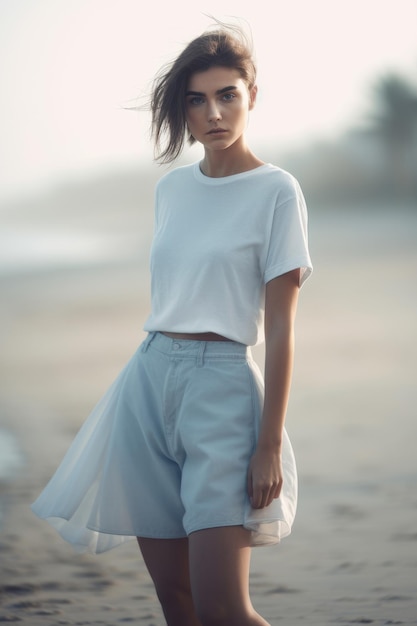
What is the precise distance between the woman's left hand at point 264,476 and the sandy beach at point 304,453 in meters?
1.12

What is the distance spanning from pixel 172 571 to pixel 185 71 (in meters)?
0.94

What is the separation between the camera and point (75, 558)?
11.8ft

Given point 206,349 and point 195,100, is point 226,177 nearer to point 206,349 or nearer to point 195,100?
point 195,100

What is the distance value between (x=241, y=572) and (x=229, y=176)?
72 cm

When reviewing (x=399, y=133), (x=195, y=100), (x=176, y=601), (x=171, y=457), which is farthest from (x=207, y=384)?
(x=399, y=133)

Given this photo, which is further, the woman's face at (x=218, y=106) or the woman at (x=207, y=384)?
the woman's face at (x=218, y=106)

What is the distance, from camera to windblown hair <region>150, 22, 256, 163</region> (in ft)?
6.70

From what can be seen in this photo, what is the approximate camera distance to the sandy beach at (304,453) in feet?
10.3

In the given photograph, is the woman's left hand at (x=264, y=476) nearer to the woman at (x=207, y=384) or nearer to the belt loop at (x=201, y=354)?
the woman at (x=207, y=384)

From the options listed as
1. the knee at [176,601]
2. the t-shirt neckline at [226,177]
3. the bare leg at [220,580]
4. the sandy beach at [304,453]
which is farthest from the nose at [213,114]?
the sandy beach at [304,453]

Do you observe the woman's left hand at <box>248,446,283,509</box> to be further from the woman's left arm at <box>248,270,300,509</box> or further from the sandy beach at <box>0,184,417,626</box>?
the sandy beach at <box>0,184,417,626</box>

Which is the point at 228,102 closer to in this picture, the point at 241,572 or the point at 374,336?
the point at 241,572

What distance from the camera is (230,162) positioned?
2.06 metres

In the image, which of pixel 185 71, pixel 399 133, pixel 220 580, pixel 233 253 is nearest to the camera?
pixel 220 580
